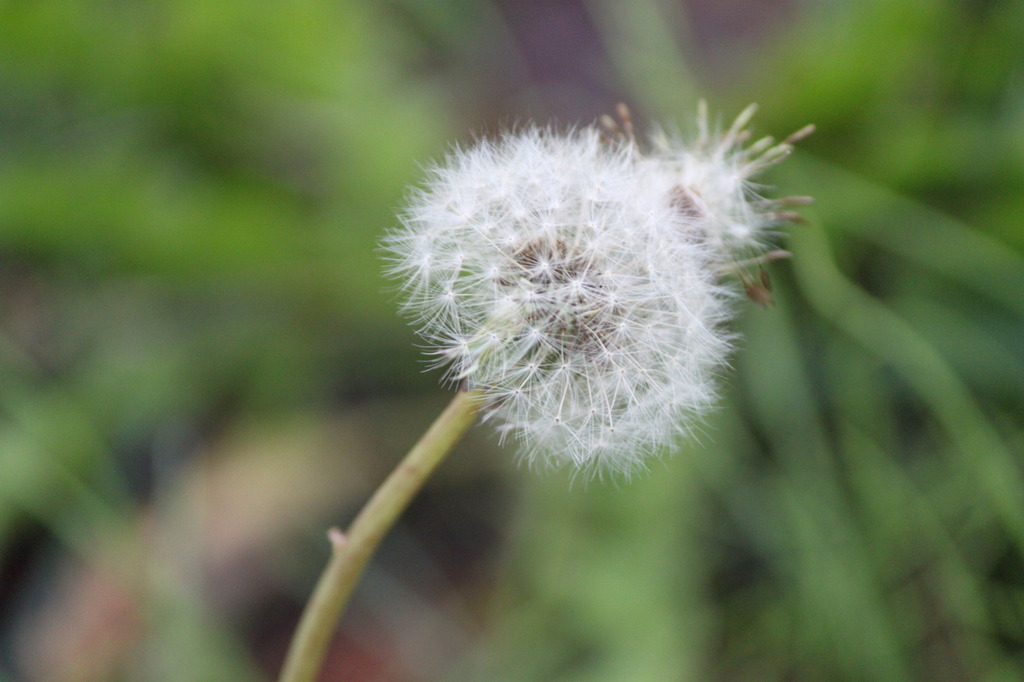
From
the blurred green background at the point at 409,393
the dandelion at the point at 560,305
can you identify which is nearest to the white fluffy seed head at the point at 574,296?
the dandelion at the point at 560,305

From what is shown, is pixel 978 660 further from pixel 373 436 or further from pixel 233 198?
pixel 233 198

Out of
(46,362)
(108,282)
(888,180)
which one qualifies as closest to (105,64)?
(108,282)

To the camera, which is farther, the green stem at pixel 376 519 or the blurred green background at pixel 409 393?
the blurred green background at pixel 409 393

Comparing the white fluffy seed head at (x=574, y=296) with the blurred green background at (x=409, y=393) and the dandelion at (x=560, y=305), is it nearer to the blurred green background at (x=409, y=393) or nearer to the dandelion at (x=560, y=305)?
the dandelion at (x=560, y=305)

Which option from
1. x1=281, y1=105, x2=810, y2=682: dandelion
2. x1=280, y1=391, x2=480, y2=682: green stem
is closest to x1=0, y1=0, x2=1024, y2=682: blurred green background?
x1=281, y1=105, x2=810, y2=682: dandelion

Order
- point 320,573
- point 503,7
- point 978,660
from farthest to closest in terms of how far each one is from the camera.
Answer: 1. point 503,7
2. point 320,573
3. point 978,660

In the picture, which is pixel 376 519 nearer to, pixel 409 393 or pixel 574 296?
pixel 574 296
